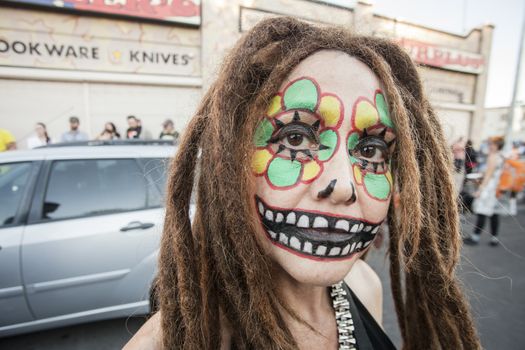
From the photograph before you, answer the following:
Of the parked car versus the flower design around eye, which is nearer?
the flower design around eye

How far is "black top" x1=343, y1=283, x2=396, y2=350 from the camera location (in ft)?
3.27

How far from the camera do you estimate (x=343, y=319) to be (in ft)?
3.38

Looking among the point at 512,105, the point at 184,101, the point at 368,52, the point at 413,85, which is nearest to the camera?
the point at 368,52

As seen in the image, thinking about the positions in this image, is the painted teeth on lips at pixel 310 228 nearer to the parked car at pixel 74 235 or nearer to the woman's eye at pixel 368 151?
the woman's eye at pixel 368 151

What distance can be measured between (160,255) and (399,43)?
1029mm

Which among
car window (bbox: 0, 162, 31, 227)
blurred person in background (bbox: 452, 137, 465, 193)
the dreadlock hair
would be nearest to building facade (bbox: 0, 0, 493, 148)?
blurred person in background (bbox: 452, 137, 465, 193)

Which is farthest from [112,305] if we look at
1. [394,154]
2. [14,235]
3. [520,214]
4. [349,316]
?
[520,214]

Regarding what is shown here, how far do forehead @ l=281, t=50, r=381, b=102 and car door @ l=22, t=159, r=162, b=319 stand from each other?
6.51 feet

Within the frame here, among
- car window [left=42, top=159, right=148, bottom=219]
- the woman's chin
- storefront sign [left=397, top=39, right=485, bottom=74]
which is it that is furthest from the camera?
storefront sign [left=397, top=39, right=485, bottom=74]

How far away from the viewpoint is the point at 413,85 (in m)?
0.99

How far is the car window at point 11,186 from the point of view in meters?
2.33

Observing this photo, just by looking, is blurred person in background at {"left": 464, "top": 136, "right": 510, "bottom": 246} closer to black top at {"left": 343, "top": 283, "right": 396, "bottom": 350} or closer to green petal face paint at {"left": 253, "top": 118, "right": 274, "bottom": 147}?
black top at {"left": 343, "top": 283, "right": 396, "bottom": 350}

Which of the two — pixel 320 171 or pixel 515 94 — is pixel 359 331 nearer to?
pixel 320 171

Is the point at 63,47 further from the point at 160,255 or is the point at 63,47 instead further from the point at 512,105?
the point at 512,105
